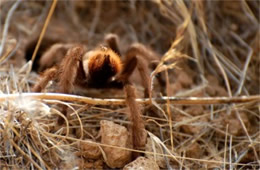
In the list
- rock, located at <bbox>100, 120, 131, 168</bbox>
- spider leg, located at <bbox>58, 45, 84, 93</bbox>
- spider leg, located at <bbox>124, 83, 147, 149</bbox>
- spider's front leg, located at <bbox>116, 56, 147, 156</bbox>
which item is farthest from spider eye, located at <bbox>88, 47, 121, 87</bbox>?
rock, located at <bbox>100, 120, 131, 168</bbox>

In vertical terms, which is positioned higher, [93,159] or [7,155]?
[7,155]

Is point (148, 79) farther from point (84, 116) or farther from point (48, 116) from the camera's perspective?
point (48, 116)

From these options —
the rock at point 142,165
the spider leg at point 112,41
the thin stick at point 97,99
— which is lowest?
the rock at point 142,165

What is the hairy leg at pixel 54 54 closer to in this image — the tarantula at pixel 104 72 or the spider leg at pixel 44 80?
the tarantula at pixel 104 72

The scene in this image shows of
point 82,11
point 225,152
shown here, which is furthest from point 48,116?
point 82,11

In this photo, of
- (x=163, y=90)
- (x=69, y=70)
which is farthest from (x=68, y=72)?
(x=163, y=90)

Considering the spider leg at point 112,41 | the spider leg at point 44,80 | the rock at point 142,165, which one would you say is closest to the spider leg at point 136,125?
the rock at point 142,165

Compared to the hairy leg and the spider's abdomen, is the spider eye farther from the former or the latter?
the hairy leg
